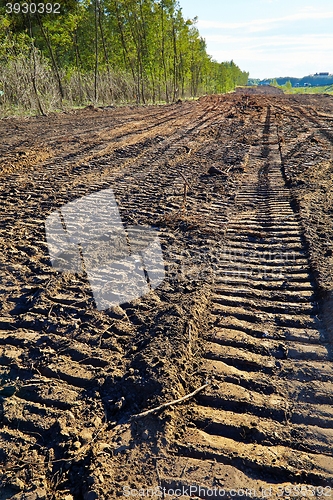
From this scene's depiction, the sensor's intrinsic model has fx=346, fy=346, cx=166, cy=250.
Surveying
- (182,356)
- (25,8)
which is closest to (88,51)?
(25,8)

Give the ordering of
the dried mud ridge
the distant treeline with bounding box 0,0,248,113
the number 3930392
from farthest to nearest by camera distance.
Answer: the number 3930392
the distant treeline with bounding box 0,0,248,113
the dried mud ridge

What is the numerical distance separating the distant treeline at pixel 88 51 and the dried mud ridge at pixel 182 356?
13.3 metres

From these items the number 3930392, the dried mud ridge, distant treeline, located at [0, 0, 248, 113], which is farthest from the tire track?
the number 3930392

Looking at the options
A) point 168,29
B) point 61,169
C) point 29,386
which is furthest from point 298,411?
point 168,29

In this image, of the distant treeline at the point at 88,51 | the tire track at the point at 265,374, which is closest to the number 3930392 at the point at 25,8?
the distant treeline at the point at 88,51

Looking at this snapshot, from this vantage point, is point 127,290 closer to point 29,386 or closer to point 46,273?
point 46,273

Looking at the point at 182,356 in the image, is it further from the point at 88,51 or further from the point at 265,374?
the point at 88,51

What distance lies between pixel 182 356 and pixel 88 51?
3043 cm

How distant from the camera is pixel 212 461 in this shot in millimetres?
1976

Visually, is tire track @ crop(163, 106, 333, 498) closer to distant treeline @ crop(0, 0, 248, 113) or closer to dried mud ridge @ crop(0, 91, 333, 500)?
dried mud ridge @ crop(0, 91, 333, 500)

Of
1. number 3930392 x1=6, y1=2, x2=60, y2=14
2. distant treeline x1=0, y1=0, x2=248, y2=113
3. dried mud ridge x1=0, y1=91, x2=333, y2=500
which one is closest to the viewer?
dried mud ridge x1=0, y1=91, x2=333, y2=500

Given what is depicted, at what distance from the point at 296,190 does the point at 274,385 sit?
431cm

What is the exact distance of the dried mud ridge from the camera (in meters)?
1.94

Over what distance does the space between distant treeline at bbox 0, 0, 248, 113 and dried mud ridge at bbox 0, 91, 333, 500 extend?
13251mm
